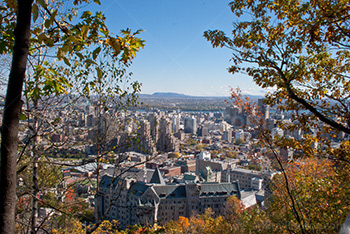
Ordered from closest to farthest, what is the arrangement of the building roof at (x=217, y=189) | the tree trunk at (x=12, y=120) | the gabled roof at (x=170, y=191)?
the tree trunk at (x=12, y=120) → the gabled roof at (x=170, y=191) → the building roof at (x=217, y=189)

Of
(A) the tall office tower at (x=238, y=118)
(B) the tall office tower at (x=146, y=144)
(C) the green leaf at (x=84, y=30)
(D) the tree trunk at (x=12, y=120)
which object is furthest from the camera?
(B) the tall office tower at (x=146, y=144)

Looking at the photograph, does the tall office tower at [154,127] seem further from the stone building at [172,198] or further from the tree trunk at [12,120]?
the stone building at [172,198]

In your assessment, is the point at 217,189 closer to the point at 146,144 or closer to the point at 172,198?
the point at 172,198

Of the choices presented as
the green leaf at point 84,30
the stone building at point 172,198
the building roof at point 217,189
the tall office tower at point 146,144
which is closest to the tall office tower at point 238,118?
the tall office tower at point 146,144

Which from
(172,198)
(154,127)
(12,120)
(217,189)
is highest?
(12,120)

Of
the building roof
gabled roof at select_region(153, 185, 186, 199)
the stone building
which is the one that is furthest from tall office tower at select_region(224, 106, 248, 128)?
gabled roof at select_region(153, 185, 186, 199)

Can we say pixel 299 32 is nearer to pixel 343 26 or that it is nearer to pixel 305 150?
pixel 343 26

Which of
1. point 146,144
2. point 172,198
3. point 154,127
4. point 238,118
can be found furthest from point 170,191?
point 238,118

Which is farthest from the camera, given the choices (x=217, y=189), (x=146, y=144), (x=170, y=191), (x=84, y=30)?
(x=217, y=189)
